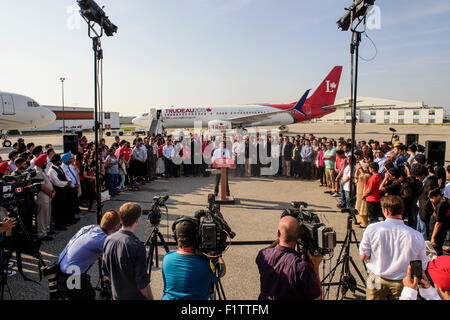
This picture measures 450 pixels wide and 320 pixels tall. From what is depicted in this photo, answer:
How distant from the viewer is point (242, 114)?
28406 mm

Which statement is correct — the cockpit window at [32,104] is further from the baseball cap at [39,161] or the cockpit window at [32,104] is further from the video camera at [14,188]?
the video camera at [14,188]

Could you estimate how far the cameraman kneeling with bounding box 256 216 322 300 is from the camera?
2150 mm

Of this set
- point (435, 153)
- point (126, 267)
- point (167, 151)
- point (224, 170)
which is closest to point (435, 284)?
point (126, 267)

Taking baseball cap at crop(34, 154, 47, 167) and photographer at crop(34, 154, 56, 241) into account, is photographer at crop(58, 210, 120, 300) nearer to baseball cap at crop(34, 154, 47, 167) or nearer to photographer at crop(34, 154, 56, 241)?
photographer at crop(34, 154, 56, 241)

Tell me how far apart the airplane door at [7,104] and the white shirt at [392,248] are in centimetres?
2341

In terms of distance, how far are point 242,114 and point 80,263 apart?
86.9ft

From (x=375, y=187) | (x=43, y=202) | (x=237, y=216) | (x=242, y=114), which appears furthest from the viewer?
(x=242, y=114)

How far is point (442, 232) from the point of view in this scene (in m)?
4.54

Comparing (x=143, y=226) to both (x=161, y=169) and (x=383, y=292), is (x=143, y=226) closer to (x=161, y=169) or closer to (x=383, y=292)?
(x=383, y=292)

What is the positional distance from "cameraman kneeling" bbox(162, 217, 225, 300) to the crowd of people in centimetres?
2

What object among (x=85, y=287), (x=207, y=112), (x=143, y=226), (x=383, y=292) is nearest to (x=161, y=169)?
(x=143, y=226)

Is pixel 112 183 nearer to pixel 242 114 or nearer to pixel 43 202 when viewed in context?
pixel 43 202

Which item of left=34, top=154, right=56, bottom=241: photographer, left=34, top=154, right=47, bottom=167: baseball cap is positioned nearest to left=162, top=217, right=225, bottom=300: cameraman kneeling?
left=34, top=154, right=56, bottom=241: photographer
